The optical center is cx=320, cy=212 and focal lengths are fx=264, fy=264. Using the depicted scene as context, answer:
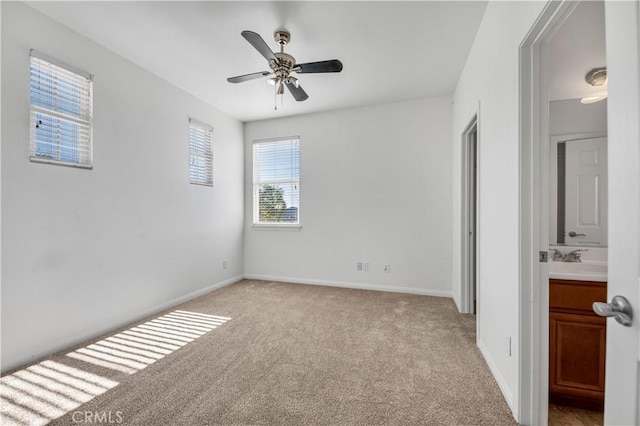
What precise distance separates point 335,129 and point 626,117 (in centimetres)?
376

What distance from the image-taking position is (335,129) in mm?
4199

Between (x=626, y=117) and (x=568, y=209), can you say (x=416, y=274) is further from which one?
(x=626, y=117)

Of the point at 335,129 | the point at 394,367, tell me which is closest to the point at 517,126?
the point at 394,367

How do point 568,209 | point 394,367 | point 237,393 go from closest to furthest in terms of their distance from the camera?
point 237,393 < point 394,367 < point 568,209

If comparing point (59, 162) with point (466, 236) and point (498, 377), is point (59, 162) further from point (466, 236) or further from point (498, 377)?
point (466, 236)

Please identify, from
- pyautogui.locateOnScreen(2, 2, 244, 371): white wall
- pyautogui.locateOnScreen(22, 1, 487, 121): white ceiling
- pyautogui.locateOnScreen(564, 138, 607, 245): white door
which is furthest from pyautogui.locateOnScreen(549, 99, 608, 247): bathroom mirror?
pyautogui.locateOnScreen(2, 2, 244, 371): white wall

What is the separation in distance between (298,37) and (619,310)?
2738mm

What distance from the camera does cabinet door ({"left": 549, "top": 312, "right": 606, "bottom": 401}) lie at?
4.94 ft

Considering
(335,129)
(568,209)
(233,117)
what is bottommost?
(568,209)

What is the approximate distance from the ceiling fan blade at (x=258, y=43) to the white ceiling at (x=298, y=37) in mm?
325

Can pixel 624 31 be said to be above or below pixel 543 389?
above

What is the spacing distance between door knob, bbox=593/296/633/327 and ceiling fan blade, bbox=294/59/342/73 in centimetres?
219

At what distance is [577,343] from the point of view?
5.07ft
